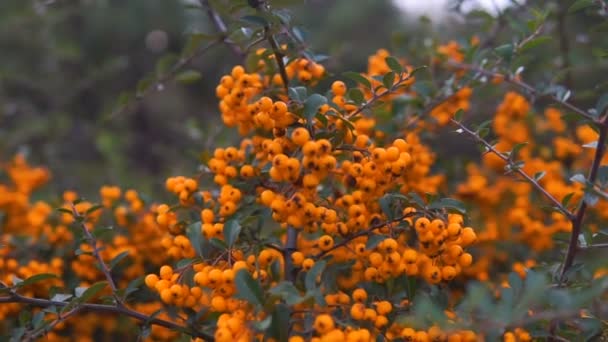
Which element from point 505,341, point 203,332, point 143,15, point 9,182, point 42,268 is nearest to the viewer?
point 505,341

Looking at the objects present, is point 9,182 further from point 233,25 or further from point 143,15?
point 143,15

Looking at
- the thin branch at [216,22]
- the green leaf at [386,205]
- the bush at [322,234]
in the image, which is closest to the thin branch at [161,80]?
the bush at [322,234]

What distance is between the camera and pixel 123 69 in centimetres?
601

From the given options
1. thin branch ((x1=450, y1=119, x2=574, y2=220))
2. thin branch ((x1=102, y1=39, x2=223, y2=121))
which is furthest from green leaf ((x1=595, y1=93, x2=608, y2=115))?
thin branch ((x1=102, y1=39, x2=223, y2=121))

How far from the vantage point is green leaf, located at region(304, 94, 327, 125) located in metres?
1.43

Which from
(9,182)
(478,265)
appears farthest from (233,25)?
(9,182)

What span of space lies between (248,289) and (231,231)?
20 cm

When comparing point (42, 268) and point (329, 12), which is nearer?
point (42, 268)

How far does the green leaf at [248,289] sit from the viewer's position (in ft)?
4.24

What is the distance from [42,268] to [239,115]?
3.04ft

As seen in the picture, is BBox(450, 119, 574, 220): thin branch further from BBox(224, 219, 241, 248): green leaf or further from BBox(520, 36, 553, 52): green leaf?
BBox(224, 219, 241, 248): green leaf

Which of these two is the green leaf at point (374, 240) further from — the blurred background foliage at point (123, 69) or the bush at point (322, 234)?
the blurred background foliage at point (123, 69)

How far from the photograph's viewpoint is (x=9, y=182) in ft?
10.8

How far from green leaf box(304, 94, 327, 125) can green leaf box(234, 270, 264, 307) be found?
1.29 ft
